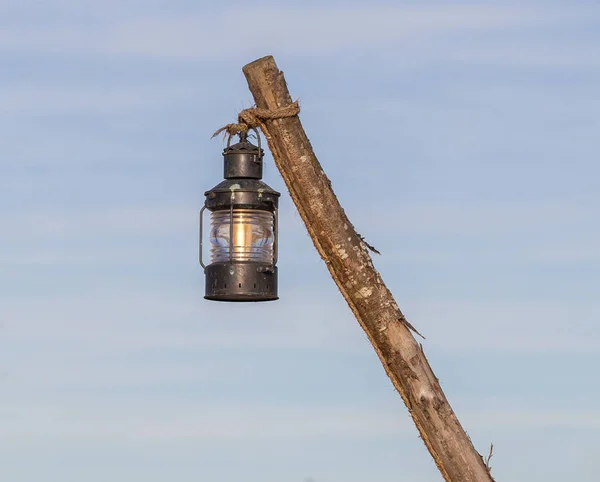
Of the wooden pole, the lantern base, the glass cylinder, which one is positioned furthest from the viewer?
the glass cylinder

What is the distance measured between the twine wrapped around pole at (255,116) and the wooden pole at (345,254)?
0.11 feet

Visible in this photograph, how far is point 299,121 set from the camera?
6.85 m

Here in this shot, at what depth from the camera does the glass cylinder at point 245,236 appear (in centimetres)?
692

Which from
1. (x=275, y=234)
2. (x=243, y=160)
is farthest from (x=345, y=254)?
(x=243, y=160)

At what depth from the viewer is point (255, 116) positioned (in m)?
6.89

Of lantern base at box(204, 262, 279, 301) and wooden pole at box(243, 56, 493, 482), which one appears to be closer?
wooden pole at box(243, 56, 493, 482)

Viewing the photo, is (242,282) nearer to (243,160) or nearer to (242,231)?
(242,231)

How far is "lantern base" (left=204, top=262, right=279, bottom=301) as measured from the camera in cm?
681

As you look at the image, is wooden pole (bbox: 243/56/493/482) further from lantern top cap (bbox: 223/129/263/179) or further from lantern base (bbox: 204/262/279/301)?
lantern base (bbox: 204/262/279/301)

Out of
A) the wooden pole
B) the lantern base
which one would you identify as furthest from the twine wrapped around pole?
the lantern base

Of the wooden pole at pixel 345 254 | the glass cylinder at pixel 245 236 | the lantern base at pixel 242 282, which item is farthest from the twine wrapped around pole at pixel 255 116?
the lantern base at pixel 242 282

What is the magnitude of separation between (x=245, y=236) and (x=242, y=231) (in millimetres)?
38

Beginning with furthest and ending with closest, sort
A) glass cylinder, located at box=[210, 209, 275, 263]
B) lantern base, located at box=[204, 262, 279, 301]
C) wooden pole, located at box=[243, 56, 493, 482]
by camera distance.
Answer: glass cylinder, located at box=[210, 209, 275, 263] < lantern base, located at box=[204, 262, 279, 301] < wooden pole, located at box=[243, 56, 493, 482]

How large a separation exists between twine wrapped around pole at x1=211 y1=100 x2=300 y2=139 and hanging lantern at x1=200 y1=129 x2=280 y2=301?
0.07m
